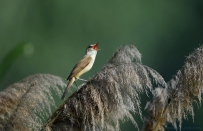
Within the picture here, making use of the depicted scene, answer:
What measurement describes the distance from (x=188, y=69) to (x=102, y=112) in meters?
0.73

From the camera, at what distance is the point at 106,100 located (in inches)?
156

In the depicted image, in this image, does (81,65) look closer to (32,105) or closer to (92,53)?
(92,53)

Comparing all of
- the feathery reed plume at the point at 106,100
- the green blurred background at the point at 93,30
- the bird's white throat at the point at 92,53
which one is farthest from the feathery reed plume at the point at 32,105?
the green blurred background at the point at 93,30

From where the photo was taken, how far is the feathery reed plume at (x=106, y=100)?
13.0 feet

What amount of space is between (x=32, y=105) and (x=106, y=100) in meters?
0.57

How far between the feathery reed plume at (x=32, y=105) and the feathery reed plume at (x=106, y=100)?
0.12 m

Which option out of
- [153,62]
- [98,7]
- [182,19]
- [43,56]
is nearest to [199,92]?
[153,62]

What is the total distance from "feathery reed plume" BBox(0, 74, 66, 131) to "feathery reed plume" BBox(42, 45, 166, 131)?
116 millimetres

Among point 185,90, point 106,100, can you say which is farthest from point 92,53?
point 106,100

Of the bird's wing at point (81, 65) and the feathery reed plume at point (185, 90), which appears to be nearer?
the feathery reed plume at point (185, 90)

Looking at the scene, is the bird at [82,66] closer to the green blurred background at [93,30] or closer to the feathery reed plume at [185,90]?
the feathery reed plume at [185,90]

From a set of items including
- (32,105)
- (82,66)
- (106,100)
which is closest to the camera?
(106,100)

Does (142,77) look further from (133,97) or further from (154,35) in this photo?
(154,35)

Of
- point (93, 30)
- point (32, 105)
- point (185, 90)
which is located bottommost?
point (93, 30)
